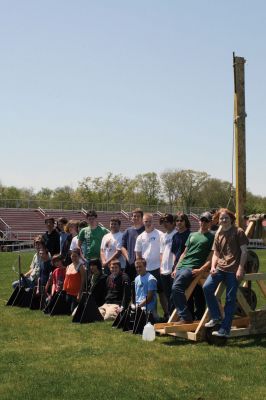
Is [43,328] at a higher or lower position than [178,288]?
lower

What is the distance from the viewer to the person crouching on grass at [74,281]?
1100cm

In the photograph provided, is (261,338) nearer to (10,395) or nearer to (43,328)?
(43,328)

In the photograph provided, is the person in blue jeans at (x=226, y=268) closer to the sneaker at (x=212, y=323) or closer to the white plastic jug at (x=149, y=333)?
the sneaker at (x=212, y=323)

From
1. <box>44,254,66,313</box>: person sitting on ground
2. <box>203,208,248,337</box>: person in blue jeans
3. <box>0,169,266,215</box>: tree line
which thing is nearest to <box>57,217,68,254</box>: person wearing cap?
<box>44,254,66,313</box>: person sitting on ground

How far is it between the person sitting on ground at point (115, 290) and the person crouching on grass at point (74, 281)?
54 cm

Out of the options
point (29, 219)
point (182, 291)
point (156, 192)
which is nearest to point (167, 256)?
point (182, 291)

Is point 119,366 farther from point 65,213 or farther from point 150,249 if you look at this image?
point 65,213

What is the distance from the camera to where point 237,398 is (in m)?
5.66

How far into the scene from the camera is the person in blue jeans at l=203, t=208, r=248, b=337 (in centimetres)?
804

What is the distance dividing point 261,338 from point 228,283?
1.06 metres

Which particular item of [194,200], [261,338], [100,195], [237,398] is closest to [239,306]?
[261,338]

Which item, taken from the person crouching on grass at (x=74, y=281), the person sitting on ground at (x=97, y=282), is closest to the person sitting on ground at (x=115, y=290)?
the person sitting on ground at (x=97, y=282)

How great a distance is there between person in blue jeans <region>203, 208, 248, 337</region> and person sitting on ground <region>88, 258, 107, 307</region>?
3087 mm

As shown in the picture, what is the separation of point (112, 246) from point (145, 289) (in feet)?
5.89
